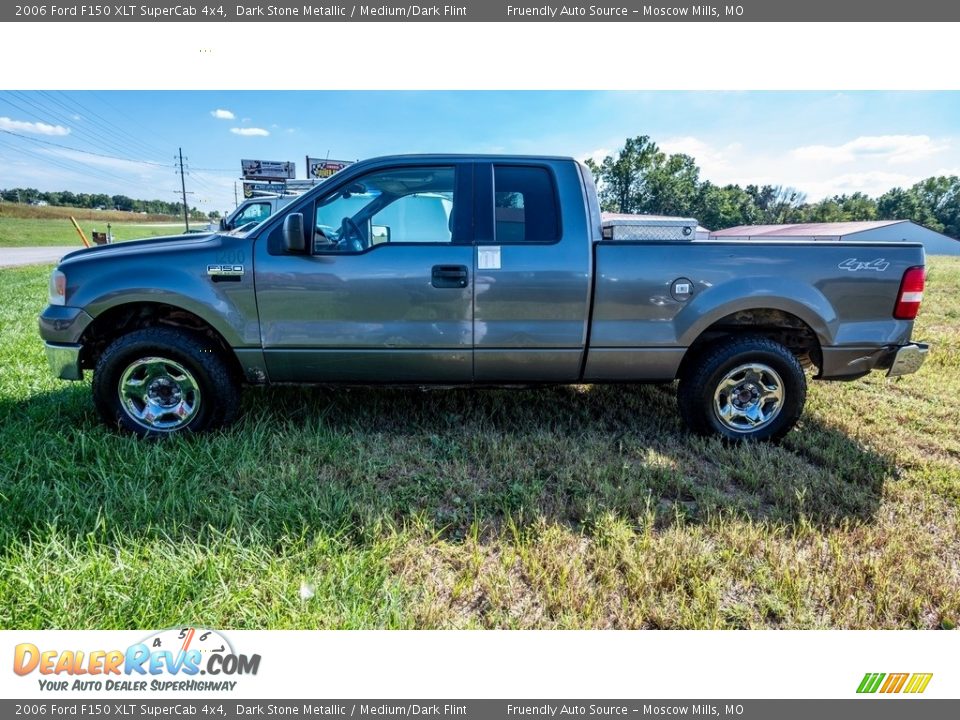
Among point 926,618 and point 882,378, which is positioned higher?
point 882,378

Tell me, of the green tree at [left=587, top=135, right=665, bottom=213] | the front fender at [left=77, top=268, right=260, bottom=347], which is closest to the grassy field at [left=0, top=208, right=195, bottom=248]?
the front fender at [left=77, top=268, right=260, bottom=347]

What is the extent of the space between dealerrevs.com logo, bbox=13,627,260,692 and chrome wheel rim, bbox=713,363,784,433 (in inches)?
118

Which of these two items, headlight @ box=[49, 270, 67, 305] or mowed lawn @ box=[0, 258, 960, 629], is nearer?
mowed lawn @ box=[0, 258, 960, 629]

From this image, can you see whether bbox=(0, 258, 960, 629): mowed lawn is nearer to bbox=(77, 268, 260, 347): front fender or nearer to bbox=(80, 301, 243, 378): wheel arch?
bbox=(80, 301, 243, 378): wheel arch

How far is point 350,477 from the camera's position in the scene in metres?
2.82

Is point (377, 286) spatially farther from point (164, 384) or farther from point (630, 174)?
point (630, 174)

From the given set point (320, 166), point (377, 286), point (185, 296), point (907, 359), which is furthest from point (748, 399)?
point (320, 166)

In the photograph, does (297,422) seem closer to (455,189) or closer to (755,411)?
(455,189)

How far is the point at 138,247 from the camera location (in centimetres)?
312

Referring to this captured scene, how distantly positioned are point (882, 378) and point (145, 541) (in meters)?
6.13

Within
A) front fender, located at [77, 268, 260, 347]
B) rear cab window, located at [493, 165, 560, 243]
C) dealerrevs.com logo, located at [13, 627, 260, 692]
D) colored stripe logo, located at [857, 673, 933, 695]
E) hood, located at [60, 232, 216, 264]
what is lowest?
colored stripe logo, located at [857, 673, 933, 695]

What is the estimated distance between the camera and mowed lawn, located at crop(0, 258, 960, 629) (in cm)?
194

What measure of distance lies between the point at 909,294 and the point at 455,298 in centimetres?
284

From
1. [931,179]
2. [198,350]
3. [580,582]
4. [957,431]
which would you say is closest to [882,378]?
[957,431]
